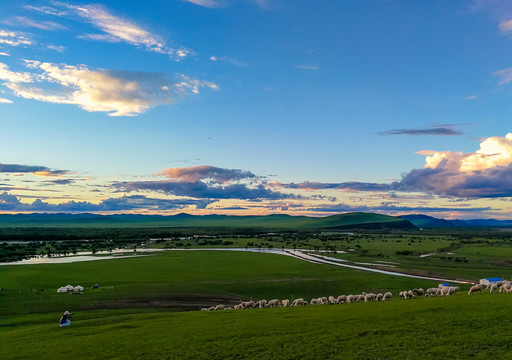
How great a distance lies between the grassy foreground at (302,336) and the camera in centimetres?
1772

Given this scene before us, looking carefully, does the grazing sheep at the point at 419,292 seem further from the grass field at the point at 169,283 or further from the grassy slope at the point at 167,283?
the grass field at the point at 169,283

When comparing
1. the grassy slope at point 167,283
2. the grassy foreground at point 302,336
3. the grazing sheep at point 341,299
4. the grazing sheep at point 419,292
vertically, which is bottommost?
the grassy slope at point 167,283

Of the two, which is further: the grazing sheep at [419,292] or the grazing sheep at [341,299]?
the grazing sheep at [419,292]

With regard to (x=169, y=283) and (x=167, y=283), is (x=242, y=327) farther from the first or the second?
(x=167, y=283)

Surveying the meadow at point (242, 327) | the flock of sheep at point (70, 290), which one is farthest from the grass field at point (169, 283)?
the flock of sheep at point (70, 290)

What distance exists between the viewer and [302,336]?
2059 centimetres

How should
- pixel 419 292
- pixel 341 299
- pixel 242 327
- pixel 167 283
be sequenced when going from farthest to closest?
pixel 167 283
pixel 419 292
pixel 341 299
pixel 242 327

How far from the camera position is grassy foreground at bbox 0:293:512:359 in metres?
17.7

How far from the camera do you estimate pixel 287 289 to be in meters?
54.7

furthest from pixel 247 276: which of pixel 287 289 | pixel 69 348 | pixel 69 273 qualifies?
pixel 69 348

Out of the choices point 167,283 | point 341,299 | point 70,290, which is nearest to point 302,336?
point 341,299

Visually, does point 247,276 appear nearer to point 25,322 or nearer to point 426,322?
point 25,322

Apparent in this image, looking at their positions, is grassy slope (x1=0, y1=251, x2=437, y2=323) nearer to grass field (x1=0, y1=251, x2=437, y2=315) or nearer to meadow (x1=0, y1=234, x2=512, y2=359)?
grass field (x1=0, y1=251, x2=437, y2=315)

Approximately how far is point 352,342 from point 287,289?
3672cm
